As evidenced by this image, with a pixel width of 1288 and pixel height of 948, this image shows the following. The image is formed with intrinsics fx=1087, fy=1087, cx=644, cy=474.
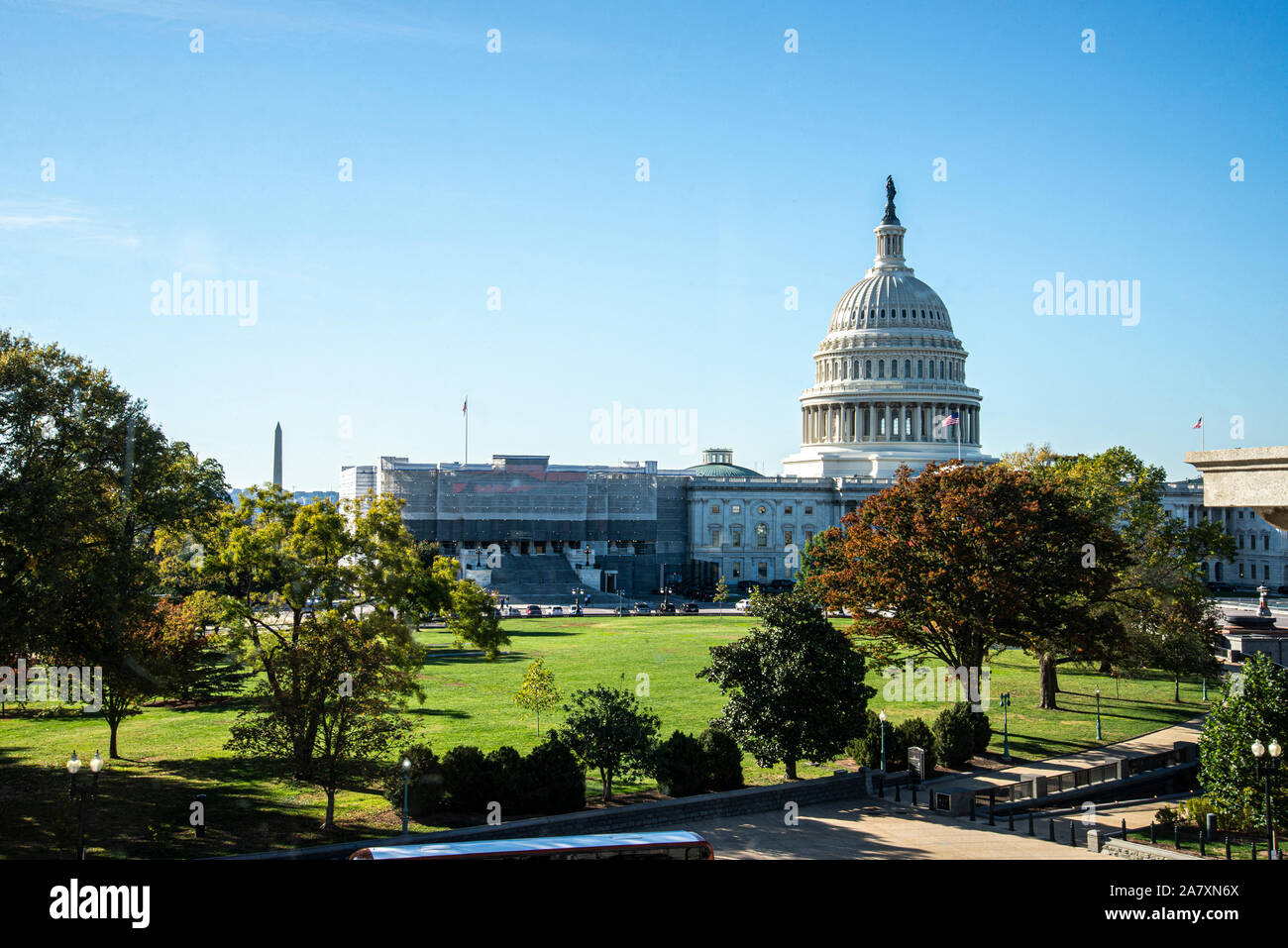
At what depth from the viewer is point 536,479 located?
4498 inches

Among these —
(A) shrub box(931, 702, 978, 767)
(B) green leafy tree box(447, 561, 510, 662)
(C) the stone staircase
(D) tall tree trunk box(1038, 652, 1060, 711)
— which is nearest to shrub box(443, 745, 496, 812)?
(B) green leafy tree box(447, 561, 510, 662)

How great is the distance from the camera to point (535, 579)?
9594 cm

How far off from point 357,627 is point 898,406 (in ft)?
356

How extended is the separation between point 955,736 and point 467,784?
15798 mm

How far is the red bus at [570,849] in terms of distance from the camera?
1666cm

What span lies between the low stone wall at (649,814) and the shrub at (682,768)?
409mm

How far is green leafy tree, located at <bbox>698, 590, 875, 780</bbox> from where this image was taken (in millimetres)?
29328

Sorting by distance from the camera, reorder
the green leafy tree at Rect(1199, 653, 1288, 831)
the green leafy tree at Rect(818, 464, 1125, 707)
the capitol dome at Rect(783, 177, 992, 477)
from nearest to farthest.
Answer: the green leafy tree at Rect(1199, 653, 1288, 831) → the green leafy tree at Rect(818, 464, 1125, 707) → the capitol dome at Rect(783, 177, 992, 477)

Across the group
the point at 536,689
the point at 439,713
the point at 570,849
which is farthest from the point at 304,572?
the point at 570,849

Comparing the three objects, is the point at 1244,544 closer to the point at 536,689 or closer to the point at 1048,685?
the point at 1048,685

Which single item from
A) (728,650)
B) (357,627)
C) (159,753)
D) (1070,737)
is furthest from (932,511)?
(159,753)

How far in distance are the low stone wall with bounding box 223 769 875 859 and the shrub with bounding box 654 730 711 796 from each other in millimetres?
409

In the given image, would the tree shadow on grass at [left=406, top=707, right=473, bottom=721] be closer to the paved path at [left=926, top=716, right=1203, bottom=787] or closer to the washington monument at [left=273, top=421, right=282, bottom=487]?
the paved path at [left=926, top=716, right=1203, bottom=787]
